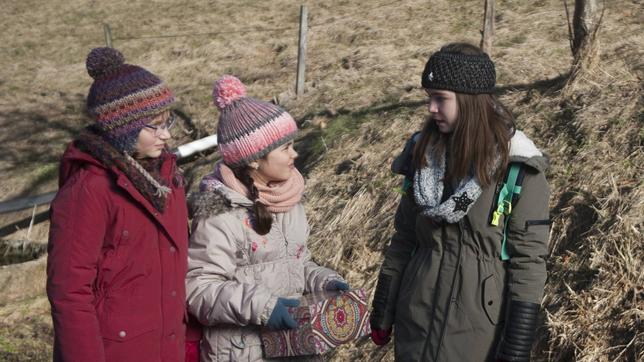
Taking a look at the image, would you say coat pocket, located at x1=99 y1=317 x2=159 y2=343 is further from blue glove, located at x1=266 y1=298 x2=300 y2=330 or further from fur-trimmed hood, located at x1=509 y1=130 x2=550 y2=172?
fur-trimmed hood, located at x1=509 y1=130 x2=550 y2=172

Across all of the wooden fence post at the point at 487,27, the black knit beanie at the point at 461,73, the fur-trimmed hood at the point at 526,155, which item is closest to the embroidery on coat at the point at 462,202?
the fur-trimmed hood at the point at 526,155

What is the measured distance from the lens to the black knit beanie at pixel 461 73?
2973 millimetres

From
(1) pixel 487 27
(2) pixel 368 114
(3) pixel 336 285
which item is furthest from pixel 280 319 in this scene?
(1) pixel 487 27

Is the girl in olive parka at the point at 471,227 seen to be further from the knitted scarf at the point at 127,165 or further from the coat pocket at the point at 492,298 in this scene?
the knitted scarf at the point at 127,165

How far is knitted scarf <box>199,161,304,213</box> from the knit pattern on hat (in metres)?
0.36

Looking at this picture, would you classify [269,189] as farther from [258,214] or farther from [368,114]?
[368,114]

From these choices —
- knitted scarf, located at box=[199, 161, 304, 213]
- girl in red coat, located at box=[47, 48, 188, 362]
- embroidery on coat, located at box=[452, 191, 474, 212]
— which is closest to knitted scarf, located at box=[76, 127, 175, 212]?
girl in red coat, located at box=[47, 48, 188, 362]

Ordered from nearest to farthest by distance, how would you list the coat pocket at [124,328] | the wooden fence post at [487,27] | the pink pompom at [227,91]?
the coat pocket at [124,328]
the pink pompom at [227,91]
the wooden fence post at [487,27]

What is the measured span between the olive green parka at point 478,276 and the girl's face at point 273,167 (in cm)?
55

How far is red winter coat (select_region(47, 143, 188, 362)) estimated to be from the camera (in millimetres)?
2723

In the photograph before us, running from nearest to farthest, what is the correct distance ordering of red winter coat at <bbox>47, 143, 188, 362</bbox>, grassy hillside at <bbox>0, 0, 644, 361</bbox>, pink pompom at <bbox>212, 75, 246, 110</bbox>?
red winter coat at <bbox>47, 143, 188, 362</bbox> → pink pompom at <bbox>212, 75, 246, 110</bbox> → grassy hillside at <bbox>0, 0, 644, 361</bbox>

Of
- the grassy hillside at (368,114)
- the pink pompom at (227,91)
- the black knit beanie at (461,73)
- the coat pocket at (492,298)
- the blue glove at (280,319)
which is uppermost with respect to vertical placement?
the black knit beanie at (461,73)

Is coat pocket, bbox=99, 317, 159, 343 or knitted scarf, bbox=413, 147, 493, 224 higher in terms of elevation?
knitted scarf, bbox=413, 147, 493, 224

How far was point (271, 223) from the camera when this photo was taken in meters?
3.14
